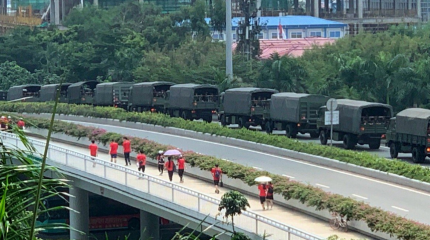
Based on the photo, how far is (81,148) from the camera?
43.0 m

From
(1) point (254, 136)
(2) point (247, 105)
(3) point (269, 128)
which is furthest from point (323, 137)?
(2) point (247, 105)

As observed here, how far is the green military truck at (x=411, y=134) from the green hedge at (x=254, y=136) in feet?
6.92

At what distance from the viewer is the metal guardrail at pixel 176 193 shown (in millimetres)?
20625

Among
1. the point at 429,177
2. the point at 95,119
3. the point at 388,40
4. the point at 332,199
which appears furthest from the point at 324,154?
the point at 388,40

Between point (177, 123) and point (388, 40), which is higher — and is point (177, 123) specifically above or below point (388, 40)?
below

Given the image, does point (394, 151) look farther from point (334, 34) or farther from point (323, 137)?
point (334, 34)

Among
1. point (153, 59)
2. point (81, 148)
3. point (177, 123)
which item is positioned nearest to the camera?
point (81, 148)

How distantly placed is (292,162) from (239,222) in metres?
14.9

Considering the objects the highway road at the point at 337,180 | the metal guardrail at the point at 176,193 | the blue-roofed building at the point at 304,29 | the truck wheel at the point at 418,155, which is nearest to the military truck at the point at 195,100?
the highway road at the point at 337,180

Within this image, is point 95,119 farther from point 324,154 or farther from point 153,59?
point 324,154

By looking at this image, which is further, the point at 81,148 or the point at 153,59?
the point at 153,59

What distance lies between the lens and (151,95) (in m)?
60.7

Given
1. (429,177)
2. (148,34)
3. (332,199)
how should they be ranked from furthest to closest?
1. (148,34)
2. (429,177)
3. (332,199)

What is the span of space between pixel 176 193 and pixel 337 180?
26.1ft
